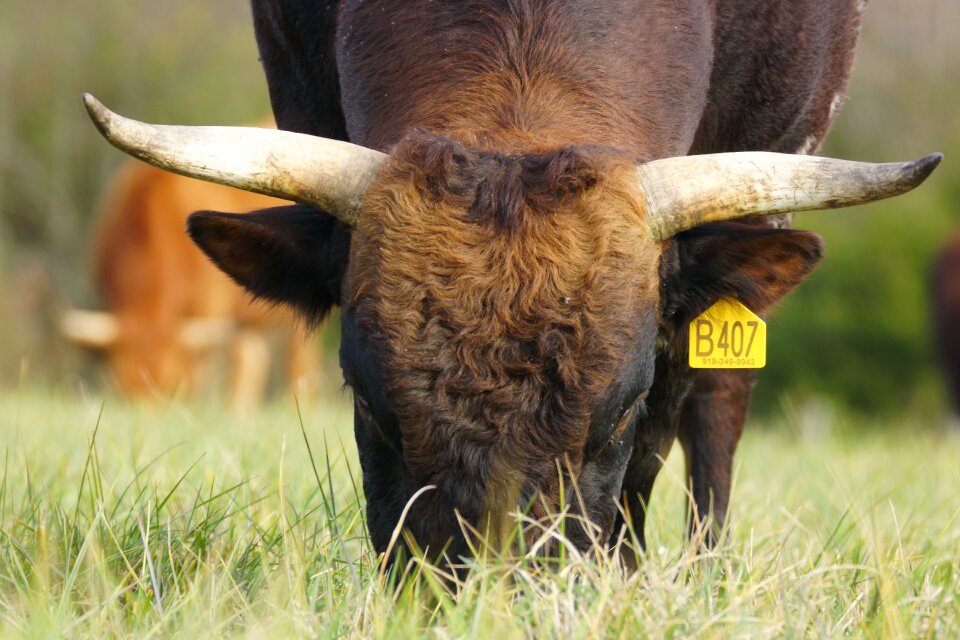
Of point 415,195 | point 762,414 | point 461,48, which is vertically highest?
point 461,48

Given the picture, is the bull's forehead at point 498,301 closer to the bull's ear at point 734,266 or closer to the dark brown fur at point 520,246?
the dark brown fur at point 520,246

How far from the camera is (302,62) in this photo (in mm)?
4855

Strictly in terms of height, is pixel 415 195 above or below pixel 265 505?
above

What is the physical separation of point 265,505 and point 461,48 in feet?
5.41

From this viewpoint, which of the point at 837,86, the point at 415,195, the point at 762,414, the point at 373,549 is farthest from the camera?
the point at 762,414

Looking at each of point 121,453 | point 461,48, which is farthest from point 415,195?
point 121,453

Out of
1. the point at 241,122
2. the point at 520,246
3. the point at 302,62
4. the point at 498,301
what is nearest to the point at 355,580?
the point at 498,301

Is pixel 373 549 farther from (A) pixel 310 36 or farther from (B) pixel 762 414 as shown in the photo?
(B) pixel 762 414

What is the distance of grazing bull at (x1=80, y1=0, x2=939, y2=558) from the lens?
3.15m

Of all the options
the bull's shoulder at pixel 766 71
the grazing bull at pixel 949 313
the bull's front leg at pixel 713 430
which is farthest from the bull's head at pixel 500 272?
the grazing bull at pixel 949 313

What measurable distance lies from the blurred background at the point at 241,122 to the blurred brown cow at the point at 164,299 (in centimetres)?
609

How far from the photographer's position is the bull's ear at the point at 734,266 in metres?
3.66

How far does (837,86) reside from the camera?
527cm

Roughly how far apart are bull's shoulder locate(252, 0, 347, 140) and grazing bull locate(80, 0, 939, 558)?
0.33 metres
